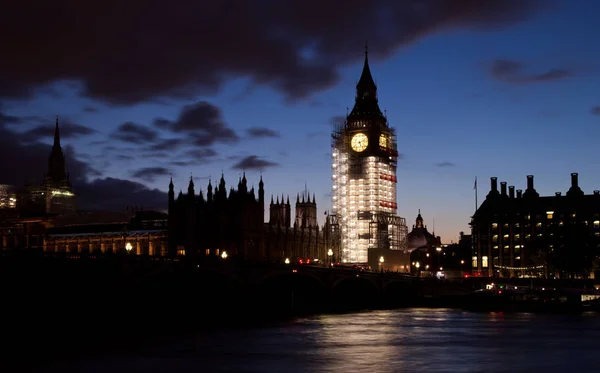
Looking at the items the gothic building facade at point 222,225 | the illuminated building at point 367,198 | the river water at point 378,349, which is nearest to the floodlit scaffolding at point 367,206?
the illuminated building at point 367,198

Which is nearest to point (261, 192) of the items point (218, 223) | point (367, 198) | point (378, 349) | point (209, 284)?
point (218, 223)

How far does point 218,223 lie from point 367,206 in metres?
45.4

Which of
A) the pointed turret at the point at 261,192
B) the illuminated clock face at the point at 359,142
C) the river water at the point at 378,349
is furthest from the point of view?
the illuminated clock face at the point at 359,142

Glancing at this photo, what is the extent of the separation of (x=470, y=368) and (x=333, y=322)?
41.0 meters

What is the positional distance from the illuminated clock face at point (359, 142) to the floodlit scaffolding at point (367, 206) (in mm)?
1373

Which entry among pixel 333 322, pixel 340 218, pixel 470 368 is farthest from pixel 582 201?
pixel 470 368

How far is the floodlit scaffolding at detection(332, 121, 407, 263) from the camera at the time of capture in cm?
19150

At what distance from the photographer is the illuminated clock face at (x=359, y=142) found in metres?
197

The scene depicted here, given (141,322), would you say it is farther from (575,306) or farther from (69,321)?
(575,306)

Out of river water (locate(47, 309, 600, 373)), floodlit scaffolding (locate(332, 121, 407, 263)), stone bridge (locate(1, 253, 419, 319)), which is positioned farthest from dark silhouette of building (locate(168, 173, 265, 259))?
river water (locate(47, 309, 600, 373))

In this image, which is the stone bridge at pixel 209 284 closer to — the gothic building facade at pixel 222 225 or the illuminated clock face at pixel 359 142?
the gothic building facade at pixel 222 225

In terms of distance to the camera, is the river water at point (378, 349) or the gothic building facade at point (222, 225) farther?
the gothic building facade at point (222, 225)

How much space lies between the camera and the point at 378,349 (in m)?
68.2

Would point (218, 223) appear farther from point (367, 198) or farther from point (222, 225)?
point (367, 198)
